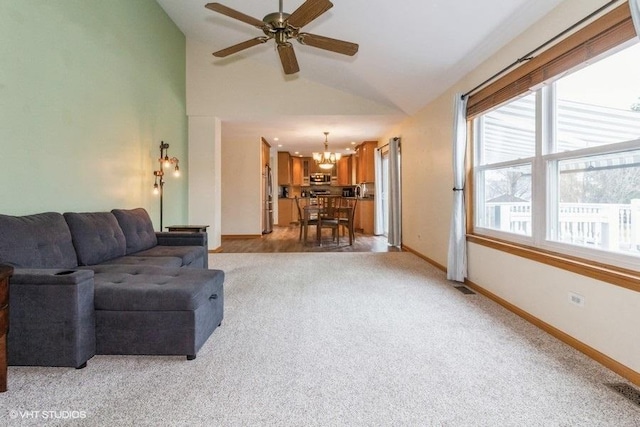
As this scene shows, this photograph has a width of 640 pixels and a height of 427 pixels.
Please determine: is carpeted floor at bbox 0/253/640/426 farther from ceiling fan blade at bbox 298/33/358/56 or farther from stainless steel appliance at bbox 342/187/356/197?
stainless steel appliance at bbox 342/187/356/197

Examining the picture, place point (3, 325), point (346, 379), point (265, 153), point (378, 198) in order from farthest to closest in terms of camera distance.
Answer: point (265, 153), point (378, 198), point (346, 379), point (3, 325)

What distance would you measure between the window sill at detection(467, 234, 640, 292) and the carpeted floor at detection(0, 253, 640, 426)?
1.70 ft

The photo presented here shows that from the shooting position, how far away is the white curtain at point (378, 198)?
8273 millimetres

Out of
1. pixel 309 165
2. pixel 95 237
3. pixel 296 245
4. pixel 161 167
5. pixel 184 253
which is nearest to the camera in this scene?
pixel 95 237

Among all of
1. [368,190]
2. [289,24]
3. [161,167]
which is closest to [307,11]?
[289,24]

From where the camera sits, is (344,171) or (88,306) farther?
(344,171)

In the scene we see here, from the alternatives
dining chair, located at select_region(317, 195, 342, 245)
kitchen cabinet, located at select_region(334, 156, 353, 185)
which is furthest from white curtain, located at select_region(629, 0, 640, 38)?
kitchen cabinet, located at select_region(334, 156, 353, 185)

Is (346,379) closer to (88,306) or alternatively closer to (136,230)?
(88,306)

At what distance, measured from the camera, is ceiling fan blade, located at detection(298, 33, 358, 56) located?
2.65 meters

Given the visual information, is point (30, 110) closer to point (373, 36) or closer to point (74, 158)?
point (74, 158)

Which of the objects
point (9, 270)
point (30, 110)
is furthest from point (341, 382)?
point (30, 110)

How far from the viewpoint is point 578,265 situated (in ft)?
7.17

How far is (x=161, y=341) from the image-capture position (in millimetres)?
2002
